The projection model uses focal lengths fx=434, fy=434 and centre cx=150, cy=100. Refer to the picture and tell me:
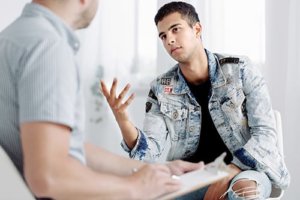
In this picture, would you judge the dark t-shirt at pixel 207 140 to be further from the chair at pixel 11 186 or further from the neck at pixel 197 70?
the chair at pixel 11 186

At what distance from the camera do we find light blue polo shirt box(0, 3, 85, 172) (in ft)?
2.46

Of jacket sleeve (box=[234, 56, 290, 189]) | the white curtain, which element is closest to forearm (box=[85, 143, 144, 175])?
jacket sleeve (box=[234, 56, 290, 189])

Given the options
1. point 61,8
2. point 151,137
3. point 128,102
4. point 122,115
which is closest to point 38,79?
point 61,8

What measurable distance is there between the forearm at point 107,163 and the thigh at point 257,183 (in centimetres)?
47

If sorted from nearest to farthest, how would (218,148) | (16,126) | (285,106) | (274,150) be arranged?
(16,126), (274,150), (218,148), (285,106)

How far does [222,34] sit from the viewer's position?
2.55 m

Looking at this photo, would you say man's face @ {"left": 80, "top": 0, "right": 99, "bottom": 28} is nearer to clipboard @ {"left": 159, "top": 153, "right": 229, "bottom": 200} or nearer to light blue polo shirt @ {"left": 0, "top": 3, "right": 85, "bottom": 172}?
light blue polo shirt @ {"left": 0, "top": 3, "right": 85, "bottom": 172}

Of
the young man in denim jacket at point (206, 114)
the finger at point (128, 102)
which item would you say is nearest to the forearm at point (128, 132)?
the young man in denim jacket at point (206, 114)

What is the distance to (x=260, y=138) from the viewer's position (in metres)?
1.65

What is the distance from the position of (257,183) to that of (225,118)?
33cm

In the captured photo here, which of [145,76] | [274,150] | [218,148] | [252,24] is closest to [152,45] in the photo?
[145,76]

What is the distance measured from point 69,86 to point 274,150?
3.66 ft

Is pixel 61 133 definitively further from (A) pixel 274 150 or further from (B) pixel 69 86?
(A) pixel 274 150

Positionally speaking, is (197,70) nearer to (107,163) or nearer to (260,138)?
(260,138)
